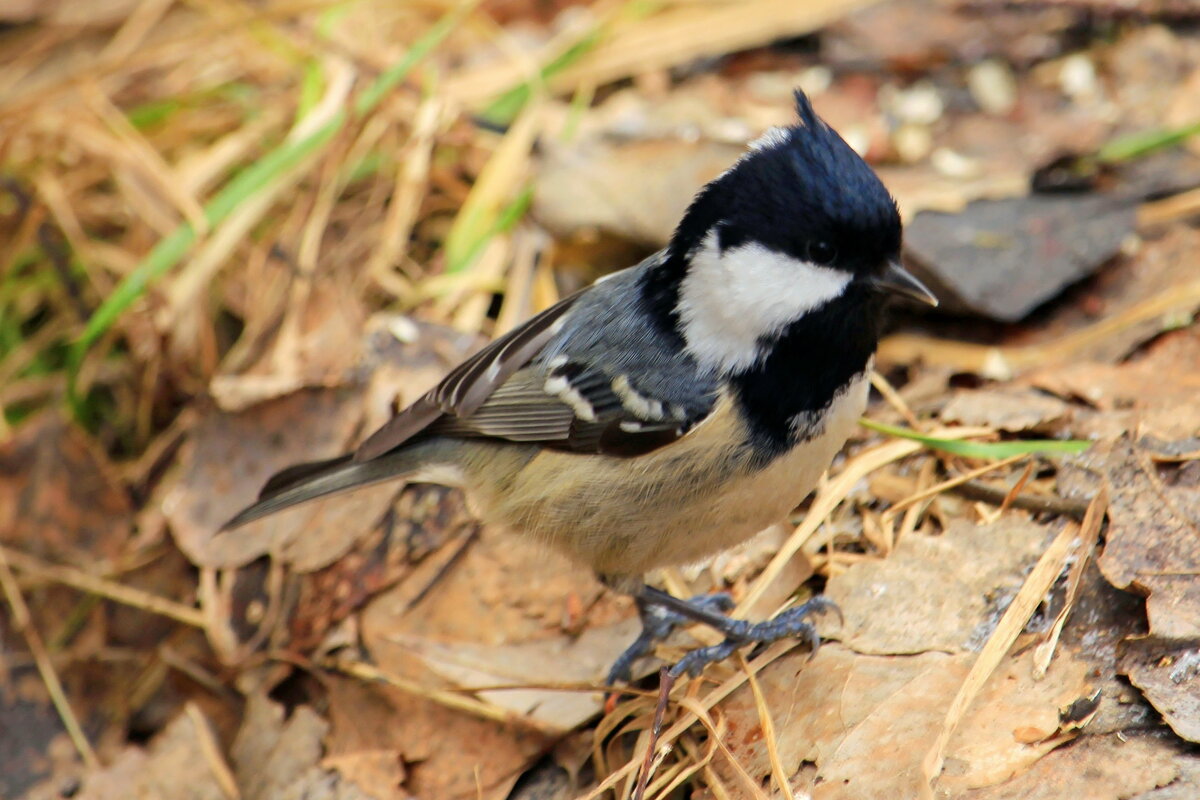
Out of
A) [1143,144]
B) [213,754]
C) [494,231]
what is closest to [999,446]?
[1143,144]

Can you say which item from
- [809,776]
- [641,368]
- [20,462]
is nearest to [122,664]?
[20,462]

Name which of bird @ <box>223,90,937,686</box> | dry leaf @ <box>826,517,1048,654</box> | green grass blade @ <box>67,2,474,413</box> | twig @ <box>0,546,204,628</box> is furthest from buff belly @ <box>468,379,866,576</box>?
green grass blade @ <box>67,2,474,413</box>

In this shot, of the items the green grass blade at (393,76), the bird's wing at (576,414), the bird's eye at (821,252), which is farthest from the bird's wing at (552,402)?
the green grass blade at (393,76)

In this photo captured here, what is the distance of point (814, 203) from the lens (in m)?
2.13

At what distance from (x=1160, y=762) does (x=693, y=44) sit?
9.83 ft

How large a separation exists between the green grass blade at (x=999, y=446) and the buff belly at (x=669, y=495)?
0.29m

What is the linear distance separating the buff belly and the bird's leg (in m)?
0.11

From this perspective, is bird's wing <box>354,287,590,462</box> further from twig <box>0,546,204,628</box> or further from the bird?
twig <box>0,546,204,628</box>

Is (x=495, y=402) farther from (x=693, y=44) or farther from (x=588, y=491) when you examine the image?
(x=693, y=44)

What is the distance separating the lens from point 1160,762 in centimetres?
188

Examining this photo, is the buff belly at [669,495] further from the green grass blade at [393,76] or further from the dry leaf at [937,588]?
the green grass blade at [393,76]

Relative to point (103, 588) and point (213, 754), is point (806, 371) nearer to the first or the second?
point (213, 754)

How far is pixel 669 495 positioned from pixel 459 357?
1133 mm

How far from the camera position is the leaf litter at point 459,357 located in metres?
2.19
